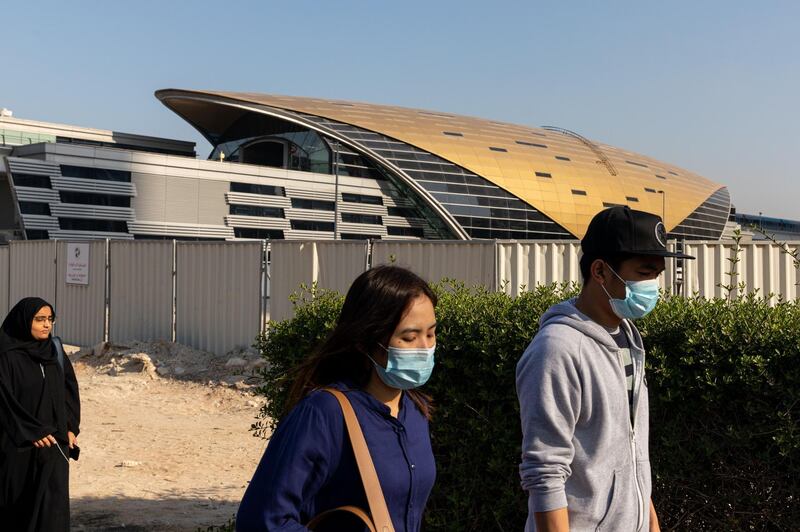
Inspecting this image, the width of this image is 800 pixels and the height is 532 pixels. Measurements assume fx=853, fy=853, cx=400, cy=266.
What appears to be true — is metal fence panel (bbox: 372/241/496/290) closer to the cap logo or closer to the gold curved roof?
the cap logo

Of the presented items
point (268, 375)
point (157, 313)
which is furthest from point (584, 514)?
point (157, 313)

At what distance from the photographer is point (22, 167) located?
42812 millimetres

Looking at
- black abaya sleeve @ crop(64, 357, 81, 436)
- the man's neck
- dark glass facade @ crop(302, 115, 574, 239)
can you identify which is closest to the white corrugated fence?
black abaya sleeve @ crop(64, 357, 81, 436)

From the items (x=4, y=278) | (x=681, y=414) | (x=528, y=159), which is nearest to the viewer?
(x=681, y=414)

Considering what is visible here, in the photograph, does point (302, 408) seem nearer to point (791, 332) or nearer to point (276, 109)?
point (791, 332)

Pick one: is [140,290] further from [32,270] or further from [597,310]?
[597,310]

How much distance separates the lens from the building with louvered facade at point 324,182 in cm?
4516

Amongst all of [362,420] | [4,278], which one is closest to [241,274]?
[4,278]

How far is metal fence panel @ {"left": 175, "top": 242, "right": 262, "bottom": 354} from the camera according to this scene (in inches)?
522

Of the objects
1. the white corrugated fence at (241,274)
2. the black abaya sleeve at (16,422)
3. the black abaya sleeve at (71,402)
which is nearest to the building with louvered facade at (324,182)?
the white corrugated fence at (241,274)

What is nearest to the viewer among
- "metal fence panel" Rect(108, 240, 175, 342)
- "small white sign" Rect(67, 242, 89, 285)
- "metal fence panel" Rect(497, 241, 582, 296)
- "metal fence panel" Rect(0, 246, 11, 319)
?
"metal fence panel" Rect(497, 241, 582, 296)

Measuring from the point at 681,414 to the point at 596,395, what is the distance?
1394mm

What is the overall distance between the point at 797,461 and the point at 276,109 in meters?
50.8

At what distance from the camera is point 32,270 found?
17.2m
